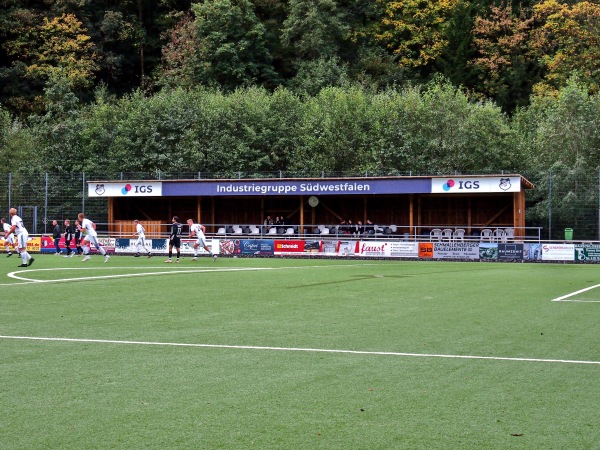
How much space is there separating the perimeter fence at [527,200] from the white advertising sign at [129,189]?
2.23 feet

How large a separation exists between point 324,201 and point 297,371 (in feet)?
133

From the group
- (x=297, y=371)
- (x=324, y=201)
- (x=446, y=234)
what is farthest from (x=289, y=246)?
(x=297, y=371)

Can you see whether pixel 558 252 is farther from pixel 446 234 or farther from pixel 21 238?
pixel 21 238

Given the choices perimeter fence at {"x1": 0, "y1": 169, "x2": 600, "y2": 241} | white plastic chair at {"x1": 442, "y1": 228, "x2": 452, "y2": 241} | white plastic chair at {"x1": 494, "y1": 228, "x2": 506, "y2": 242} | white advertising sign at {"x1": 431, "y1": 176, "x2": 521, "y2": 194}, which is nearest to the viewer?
white plastic chair at {"x1": 494, "y1": 228, "x2": 506, "y2": 242}

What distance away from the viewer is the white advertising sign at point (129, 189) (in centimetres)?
4788

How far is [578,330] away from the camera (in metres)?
12.9

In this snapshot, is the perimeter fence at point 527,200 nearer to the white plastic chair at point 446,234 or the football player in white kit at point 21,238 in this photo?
the white plastic chair at point 446,234

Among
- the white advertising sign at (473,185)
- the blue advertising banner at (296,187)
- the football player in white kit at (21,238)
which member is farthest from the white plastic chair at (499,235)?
the football player in white kit at (21,238)

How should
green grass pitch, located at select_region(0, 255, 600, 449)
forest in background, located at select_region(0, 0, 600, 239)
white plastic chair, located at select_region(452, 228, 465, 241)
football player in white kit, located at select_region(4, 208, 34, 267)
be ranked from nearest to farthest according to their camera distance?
green grass pitch, located at select_region(0, 255, 600, 449), football player in white kit, located at select_region(4, 208, 34, 267), white plastic chair, located at select_region(452, 228, 465, 241), forest in background, located at select_region(0, 0, 600, 239)

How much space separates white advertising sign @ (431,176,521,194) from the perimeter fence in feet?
4.32

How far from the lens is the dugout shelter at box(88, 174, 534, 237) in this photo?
44.0 metres

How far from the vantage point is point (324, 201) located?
49.7 meters

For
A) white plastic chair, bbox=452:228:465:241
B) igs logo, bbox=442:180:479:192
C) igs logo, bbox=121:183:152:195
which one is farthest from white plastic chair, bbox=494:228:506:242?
igs logo, bbox=121:183:152:195

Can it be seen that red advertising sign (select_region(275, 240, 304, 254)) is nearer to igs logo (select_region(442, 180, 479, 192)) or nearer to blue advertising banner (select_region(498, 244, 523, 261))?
igs logo (select_region(442, 180, 479, 192))
